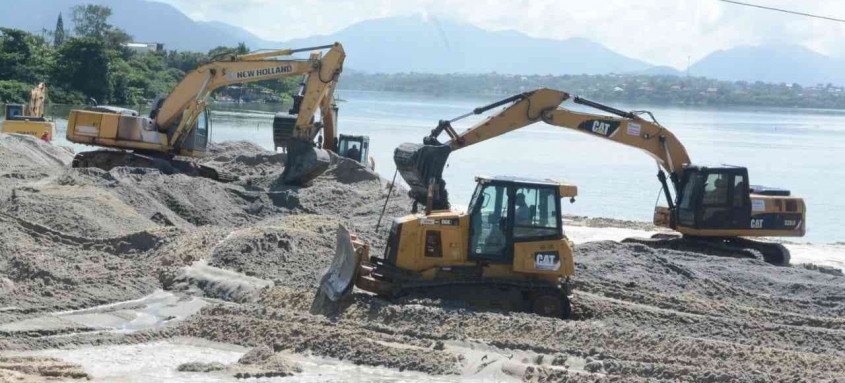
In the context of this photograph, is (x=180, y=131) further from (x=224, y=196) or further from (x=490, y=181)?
(x=490, y=181)

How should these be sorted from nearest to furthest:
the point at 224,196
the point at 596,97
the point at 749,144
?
the point at 224,196 < the point at 749,144 < the point at 596,97

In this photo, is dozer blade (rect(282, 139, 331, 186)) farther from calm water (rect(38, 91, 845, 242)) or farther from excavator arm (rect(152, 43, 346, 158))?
calm water (rect(38, 91, 845, 242))

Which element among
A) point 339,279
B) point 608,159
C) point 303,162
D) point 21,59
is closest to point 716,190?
point 339,279

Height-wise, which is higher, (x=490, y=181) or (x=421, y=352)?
(x=490, y=181)

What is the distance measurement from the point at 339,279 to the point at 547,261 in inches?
96.0

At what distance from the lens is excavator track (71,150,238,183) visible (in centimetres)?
2636

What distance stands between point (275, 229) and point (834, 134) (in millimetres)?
88126

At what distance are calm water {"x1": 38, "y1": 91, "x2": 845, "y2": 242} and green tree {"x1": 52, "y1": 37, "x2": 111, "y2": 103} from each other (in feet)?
30.4

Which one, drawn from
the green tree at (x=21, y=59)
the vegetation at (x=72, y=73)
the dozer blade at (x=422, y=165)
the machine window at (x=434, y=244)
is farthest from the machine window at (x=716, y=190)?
the green tree at (x=21, y=59)

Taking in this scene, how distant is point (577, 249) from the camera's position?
20.0 metres

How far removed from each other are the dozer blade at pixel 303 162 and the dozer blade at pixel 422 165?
33.5 feet

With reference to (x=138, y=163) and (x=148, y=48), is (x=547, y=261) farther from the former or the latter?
(x=148, y=48)

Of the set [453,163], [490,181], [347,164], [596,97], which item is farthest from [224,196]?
[596,97]

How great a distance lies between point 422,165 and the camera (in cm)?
1612
